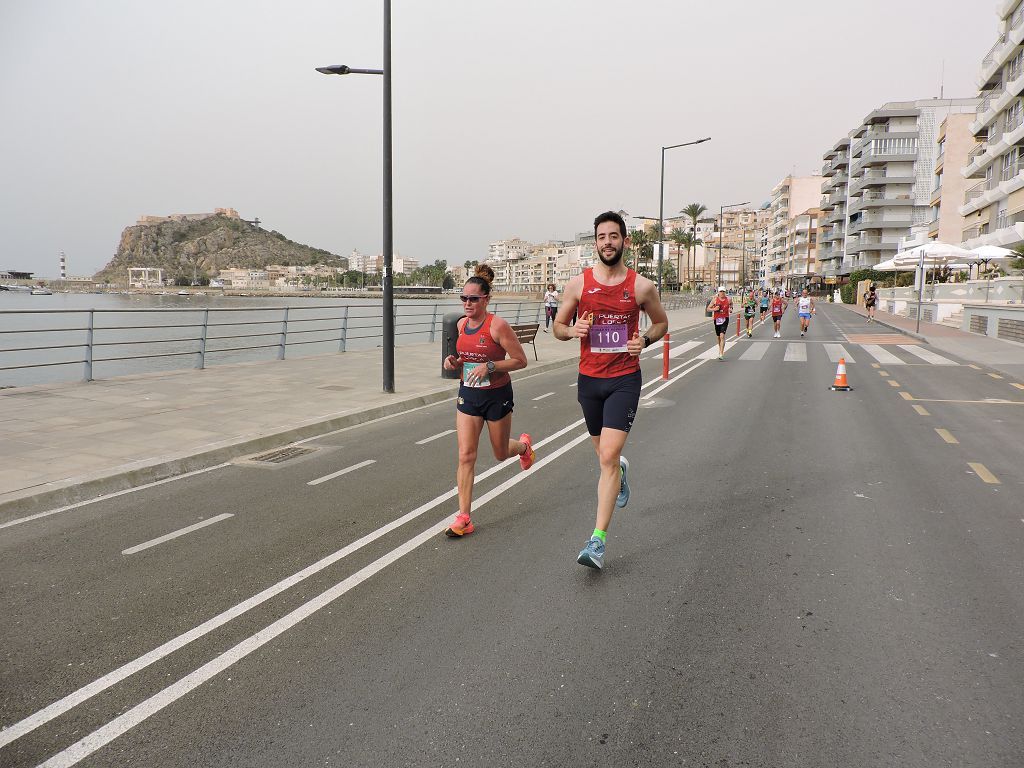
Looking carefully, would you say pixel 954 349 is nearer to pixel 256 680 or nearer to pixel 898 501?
pixel 898 501

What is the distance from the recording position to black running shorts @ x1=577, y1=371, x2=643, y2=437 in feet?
14.0

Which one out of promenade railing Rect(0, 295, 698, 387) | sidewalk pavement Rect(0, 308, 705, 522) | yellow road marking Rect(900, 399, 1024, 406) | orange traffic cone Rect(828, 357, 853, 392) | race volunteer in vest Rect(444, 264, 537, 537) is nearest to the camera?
race volunteer in vest Rect(444, 264, 537, 537)

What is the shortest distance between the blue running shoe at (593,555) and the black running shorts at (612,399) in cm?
71

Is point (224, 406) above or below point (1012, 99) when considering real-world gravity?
below

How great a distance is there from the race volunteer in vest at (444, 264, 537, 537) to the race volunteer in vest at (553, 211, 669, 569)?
0.60 meters

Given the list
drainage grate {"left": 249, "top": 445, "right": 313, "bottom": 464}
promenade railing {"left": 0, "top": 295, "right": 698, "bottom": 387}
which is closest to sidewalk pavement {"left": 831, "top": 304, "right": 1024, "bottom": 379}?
promenade railing {"left": 0, "top": 295, "right": 698, "bottom": 387}

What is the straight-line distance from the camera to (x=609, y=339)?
427 cm

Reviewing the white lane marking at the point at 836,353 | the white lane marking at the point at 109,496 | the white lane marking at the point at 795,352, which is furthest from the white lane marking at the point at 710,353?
the white lane marking at the point at 109,496

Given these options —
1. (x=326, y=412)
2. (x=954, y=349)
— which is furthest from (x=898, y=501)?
(x=954, y=349)

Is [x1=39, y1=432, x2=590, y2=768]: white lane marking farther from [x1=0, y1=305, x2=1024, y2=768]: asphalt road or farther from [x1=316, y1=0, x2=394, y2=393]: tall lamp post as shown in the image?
[x1=316, y1=0, x2=394, y2=393]: tall lamp post

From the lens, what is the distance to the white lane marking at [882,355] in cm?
1705

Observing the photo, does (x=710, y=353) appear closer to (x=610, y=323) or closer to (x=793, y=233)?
(x=610, y=323)

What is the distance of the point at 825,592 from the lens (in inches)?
156

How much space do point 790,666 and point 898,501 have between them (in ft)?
10.6
